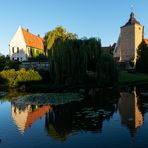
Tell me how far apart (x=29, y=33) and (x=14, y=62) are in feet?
59.0

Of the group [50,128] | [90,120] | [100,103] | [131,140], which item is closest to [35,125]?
[50,128]

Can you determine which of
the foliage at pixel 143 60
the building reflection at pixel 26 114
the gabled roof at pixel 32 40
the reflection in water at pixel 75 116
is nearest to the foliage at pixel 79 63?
the reflection in water at pixel 75 116

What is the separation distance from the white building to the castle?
23.5m

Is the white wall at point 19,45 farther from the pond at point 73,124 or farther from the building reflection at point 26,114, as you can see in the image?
the building reflection at point 26,114

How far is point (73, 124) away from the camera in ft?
55.6

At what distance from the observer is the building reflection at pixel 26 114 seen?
17.7 m

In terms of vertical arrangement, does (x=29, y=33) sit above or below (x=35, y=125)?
above

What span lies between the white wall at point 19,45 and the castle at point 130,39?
25.5 m

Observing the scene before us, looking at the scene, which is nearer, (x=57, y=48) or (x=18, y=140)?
(x=18, y=140)

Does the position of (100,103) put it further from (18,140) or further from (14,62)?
(14,62)

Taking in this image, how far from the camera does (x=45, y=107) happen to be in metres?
23.2

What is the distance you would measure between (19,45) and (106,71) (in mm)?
26904

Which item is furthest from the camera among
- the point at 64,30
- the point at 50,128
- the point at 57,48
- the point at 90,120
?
the point at 64,30

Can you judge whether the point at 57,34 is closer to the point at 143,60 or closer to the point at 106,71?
the point at 143,60
